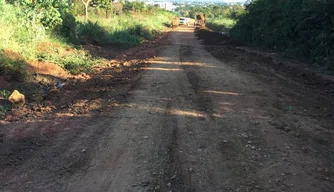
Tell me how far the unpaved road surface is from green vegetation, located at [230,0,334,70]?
5.99 meters

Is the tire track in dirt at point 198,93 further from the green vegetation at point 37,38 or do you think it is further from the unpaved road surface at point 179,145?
the green vegetation at point 37,38

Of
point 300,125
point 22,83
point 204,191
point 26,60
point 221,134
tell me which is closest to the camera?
point 204,191

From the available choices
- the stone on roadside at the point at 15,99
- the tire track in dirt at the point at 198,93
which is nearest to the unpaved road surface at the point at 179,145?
the tire track in dirt at the point at 198,93

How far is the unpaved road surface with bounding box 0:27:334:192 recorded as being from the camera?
4594 mm

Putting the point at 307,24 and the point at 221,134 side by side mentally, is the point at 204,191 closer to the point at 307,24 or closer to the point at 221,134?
the point at 221,134

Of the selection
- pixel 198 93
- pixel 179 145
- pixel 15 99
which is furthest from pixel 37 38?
pixel 179 145

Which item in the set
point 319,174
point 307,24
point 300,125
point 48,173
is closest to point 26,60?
point 48,173

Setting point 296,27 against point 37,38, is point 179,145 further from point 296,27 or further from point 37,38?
point 296,27

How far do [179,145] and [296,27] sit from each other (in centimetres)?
1367

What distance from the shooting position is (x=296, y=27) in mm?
17328

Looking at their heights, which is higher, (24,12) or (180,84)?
(24,12)

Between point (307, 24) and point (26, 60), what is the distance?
12127 millimetres

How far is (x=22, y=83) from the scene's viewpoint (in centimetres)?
1012

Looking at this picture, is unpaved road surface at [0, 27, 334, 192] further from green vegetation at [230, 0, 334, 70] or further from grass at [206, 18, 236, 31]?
grass at [206, 18, 236, 31]
